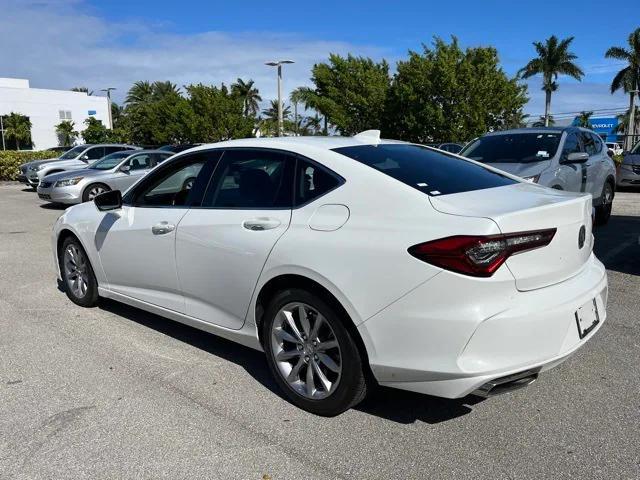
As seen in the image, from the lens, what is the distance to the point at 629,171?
52.5ft

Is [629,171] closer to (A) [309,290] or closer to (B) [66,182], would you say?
(B) [66,182]

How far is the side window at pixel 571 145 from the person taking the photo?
8242 millimetres

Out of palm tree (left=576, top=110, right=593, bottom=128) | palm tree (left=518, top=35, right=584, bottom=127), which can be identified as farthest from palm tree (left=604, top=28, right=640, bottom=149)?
palm tree (left=576, top=110, right=593, bottom=128)

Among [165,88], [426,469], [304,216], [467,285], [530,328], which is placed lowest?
[426,469]

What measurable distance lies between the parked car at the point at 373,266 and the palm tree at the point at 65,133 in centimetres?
5156

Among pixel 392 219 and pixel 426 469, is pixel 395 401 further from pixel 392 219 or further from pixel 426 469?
pixel 392 219

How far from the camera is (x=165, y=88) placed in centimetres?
6919

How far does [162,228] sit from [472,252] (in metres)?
2.39

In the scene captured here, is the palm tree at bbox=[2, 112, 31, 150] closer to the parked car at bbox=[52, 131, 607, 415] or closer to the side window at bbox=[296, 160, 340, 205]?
the parked car at bbox=[52, 131, 607, 415]

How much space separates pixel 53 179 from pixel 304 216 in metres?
12.8

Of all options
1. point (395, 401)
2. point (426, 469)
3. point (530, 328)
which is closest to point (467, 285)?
point (530, 328)

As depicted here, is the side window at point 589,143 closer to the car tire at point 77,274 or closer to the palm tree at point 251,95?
the car tire at point 77,274

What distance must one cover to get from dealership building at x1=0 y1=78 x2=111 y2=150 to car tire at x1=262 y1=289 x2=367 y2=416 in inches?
2001

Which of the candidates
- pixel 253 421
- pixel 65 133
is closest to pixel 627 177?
pixel 253 421
